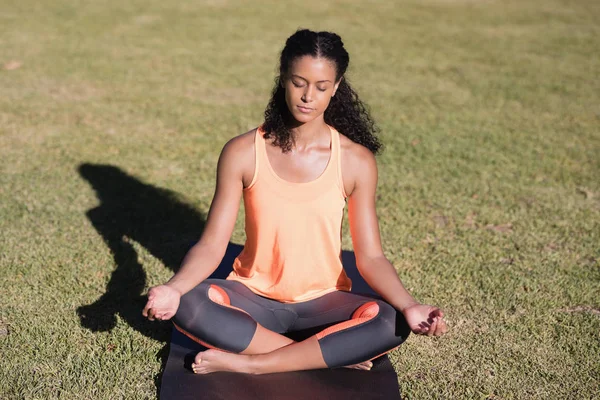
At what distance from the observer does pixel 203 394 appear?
119 inches

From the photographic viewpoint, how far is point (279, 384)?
3.09m

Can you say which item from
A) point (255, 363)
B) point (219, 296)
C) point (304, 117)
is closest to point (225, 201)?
Answer: point (219, 296)

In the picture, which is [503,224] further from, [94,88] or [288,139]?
[94,88]

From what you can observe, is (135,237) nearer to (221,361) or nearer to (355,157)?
(221,361)

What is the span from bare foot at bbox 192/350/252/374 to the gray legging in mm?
33

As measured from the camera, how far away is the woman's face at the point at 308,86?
302 cm

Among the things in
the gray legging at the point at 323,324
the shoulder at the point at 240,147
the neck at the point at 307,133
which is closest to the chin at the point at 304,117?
the neck at the point at 307,133

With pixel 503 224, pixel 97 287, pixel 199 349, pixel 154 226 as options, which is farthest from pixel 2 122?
pixel 503 224

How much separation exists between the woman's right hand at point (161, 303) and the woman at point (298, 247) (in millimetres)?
71

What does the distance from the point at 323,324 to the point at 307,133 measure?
95 cm

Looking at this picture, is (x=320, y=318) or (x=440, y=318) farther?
(x=320, y=318)

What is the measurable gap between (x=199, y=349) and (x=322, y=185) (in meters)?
1.04

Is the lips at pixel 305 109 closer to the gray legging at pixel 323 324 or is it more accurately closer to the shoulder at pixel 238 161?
the shoulder at pixel 238 161

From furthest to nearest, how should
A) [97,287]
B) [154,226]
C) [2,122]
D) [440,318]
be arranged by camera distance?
[2,122], [154,226], [97,287], [440,318]
